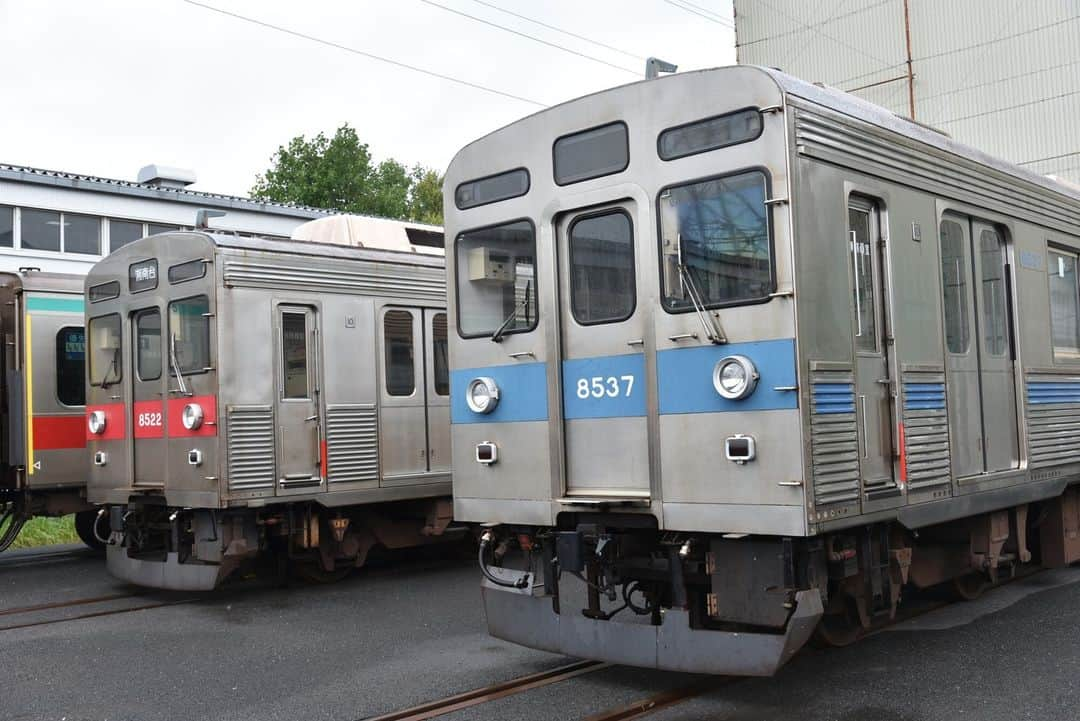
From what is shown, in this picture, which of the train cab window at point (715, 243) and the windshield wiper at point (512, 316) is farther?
the windshield wiper at point (512, 316)

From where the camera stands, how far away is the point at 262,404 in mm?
9789

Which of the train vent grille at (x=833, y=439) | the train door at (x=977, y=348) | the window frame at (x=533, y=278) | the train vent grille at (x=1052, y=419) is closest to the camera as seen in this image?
the train vent grille at (x=833, y=439)

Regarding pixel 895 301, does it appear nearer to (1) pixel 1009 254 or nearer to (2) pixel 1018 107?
(1) pixel 1009 254

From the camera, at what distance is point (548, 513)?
643 centimetres

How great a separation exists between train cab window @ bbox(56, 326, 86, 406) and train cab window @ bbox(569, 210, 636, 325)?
27.3 ft

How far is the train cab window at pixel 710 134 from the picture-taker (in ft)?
18.5

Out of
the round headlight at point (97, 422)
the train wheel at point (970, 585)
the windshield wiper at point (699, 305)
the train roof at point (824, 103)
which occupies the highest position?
the train roof at point (824, 103)

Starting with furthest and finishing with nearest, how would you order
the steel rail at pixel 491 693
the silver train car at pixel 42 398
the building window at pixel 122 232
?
the building window at pixel 122 232, the silver train car at pixel 42 398, the steel rail at pixel 491 693

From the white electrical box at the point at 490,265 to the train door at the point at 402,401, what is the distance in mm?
3959

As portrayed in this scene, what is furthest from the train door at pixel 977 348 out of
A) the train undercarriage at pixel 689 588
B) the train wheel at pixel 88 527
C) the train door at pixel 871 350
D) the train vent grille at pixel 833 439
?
the train wheel at pixel 88 527

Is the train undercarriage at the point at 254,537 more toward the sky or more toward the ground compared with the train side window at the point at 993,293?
more toward the ground

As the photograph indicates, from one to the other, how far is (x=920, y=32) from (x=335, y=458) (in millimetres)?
17843

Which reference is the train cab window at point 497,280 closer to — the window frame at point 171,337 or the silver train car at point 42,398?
the window frame at point 171,337

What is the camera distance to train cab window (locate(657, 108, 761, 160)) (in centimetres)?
563
